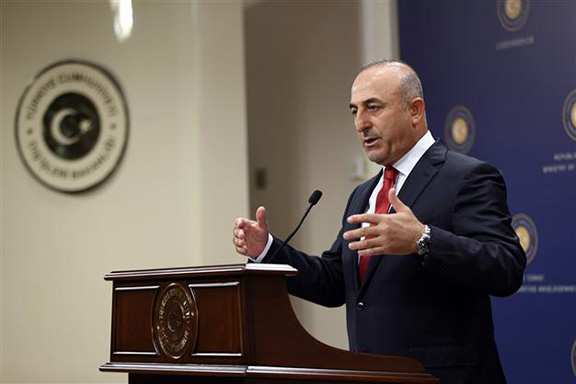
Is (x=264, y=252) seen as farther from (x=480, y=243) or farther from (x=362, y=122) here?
(x=480, y=243)

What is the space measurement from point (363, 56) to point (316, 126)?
2.24 ft

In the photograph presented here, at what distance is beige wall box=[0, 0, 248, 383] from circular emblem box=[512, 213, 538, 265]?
1.56 metres

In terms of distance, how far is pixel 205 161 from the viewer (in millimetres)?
5293

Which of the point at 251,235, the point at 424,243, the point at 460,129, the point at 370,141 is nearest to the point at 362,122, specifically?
the point at 370,141

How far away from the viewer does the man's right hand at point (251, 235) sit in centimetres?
232

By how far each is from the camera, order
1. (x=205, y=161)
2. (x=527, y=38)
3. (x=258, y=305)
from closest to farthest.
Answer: (x=258, y=305), (x=527, y=38), (x=205, y=161)

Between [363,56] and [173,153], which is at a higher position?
[363,56]

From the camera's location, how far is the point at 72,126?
18.2ft

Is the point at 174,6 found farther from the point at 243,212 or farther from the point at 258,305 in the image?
the point at 258,305

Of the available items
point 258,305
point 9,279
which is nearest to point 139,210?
point 9,279

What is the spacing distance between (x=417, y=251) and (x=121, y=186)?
12.0ft

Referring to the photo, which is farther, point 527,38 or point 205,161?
point 205,161

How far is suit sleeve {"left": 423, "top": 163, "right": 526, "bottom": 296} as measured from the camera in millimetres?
2051

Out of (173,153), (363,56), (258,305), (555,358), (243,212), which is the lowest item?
(555,358)
